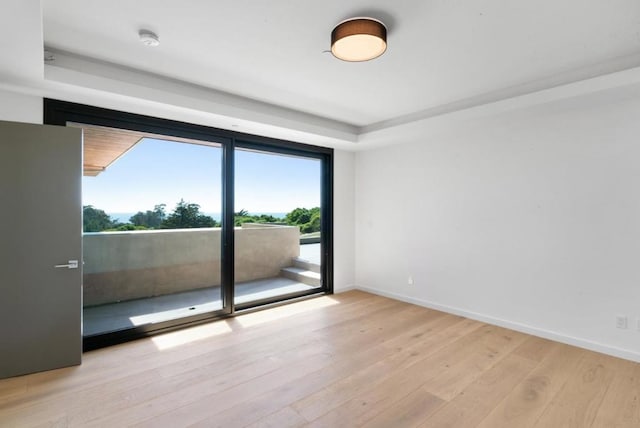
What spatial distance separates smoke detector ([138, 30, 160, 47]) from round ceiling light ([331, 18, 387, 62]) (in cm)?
129

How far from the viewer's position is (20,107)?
2836 mm

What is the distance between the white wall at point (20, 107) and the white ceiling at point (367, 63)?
0.72 m

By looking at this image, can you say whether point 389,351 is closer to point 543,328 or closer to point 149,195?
point 543,328

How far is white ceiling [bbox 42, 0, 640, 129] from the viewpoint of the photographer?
6.68 ft

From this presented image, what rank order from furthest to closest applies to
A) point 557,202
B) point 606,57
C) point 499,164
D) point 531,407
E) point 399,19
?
point 499,164
point 557,202
point 606,57
point 531,407
point 399,19

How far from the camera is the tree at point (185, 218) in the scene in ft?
12.2

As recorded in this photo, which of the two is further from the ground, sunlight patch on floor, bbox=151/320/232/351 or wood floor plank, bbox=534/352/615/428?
sunlight patch on floor, bbox=151/320/232/351

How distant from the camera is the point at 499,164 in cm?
386

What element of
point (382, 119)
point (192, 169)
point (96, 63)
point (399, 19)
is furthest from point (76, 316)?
point (382, 119)

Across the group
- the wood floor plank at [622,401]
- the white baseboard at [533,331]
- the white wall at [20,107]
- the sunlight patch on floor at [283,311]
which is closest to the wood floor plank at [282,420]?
the sunlight patch on floor at [283,311]

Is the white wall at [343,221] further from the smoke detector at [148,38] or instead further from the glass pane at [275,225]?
the smoke detector at [148,38]

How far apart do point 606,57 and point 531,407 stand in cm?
283

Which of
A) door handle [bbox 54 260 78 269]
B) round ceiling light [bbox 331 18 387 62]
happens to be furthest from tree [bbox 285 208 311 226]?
round ceiling light [bbox 331 18 387 62]

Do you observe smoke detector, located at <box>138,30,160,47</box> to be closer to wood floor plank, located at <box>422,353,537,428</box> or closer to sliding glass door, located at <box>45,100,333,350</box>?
sliding glass door, located at <box>45,100,333,350</box>
